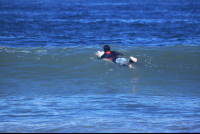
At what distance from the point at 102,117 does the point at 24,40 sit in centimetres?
2047

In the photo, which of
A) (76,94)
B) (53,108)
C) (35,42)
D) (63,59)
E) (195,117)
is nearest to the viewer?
(195,117)

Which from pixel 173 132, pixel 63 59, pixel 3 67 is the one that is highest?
pixel 63 59

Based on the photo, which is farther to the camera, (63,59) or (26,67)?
(63,59)

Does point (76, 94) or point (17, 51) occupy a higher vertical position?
point (17, 51)

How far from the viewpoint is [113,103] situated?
745cm

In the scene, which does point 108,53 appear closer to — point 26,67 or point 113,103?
point 26,67

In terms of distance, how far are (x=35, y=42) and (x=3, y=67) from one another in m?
11.3

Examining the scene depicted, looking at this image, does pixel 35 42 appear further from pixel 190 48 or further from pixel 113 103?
pixel 113 103

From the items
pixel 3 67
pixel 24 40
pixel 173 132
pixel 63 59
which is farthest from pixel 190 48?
pixel 24 40

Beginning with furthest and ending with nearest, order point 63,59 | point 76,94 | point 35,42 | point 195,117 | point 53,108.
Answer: point 35,42 → point 63,59 → point 76,94 → point 53,108 → point 195,117

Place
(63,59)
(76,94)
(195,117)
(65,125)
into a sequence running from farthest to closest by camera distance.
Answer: (63,59) → (76,94) → (195,117) → (65,125)

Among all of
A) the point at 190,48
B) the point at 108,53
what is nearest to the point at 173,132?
the point at 108,53

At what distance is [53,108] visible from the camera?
701 cm

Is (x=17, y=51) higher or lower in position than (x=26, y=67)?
higher
